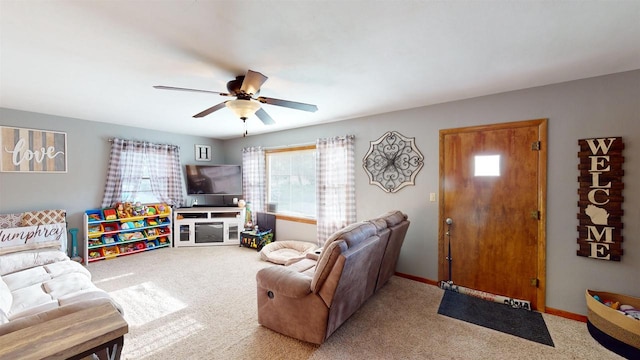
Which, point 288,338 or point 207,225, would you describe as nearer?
point 288,338

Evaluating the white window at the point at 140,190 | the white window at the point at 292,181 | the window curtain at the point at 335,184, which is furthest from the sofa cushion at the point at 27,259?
the window curtain at the point at 335,184

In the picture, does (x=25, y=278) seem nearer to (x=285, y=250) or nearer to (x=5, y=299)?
(x=5, y=299)

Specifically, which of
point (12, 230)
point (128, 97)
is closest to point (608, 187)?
point (128, 97)

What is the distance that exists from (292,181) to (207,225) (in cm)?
198

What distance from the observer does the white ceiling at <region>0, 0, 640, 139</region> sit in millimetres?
1520

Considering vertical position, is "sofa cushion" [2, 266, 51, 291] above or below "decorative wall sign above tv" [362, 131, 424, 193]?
below

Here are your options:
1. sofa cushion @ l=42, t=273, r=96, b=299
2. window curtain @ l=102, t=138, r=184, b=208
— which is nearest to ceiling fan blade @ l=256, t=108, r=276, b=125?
sofa cushion @ l=42, t=273, r=96, b=299

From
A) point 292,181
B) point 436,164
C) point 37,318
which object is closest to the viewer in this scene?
point 37,318

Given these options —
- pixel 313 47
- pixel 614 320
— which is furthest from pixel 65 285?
pixel 614 320

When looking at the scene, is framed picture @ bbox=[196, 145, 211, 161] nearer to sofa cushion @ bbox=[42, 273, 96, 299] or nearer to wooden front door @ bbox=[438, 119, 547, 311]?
sofa cushion @ bbox=[42, 273, 96, 299]

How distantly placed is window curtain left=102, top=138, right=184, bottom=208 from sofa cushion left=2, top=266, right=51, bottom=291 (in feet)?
6.26

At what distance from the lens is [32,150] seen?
3781 millimetres

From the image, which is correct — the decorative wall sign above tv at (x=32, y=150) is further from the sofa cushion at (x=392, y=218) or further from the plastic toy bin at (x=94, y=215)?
the sofa cushion at (x=392, y=218)

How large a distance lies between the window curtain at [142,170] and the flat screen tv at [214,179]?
0.81 feet
